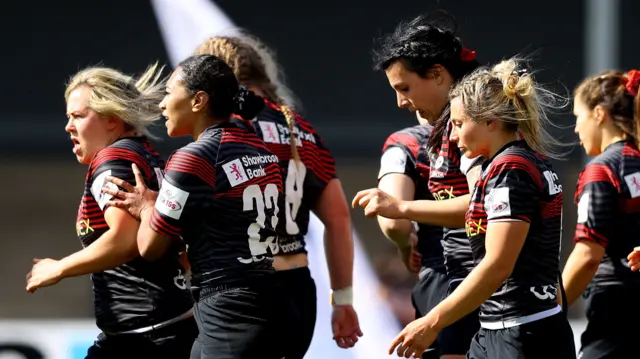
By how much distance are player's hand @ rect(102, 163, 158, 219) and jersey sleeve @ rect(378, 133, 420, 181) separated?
0.90 metres

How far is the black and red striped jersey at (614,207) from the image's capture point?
11.8 ft

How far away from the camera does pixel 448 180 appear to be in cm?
330

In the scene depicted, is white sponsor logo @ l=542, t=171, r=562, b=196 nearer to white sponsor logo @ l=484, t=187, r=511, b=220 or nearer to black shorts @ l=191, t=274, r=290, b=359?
white sponsor logo @ l=484, t=187, r=511, b=220

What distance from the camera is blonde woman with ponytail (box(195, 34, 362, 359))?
12.4ft

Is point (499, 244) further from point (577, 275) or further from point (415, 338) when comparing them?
point (577, 275)

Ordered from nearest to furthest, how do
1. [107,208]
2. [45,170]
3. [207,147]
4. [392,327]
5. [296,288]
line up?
[207,147] < [107,208] < [296,288] < [392,327] < [45,170]

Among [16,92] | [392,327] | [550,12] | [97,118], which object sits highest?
[550,12]

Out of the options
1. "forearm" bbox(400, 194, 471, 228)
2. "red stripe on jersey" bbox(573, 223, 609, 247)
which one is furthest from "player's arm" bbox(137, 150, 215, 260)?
"red stripe on jersey" bbox(573, 223, 609, 247)

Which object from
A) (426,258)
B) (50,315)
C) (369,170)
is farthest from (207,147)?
(50,315)

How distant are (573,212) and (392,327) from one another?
2731 millimetres

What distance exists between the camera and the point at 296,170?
3842 millimetres

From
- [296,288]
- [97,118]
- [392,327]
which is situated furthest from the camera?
[392,327]

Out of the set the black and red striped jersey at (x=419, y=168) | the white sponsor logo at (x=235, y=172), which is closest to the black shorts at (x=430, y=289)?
the black and red striped jersey at (x=419, y=168)

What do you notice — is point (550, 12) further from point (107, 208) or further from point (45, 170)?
point (107, 208)
